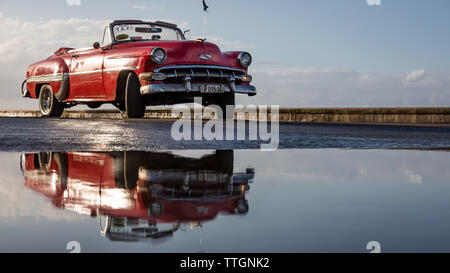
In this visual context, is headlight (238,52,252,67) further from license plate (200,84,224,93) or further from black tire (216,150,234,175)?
black tire (216,150,234,175)

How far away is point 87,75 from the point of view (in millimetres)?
11539

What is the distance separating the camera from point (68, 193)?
10.2 ft

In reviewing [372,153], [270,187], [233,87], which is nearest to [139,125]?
[233,87]

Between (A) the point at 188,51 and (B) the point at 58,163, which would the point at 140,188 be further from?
(A) the point at 188,51

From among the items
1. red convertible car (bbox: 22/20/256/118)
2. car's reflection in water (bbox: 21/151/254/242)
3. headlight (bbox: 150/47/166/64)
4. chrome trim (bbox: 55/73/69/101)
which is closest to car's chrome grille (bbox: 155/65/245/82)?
red convertible car (bbox: 22/20/256/118)

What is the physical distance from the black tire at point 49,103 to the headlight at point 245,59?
184 inches

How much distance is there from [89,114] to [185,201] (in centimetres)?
1946

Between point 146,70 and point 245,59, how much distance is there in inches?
83.9

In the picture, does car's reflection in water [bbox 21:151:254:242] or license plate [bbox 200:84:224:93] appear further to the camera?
license plate [bbox 200:84:224:93]

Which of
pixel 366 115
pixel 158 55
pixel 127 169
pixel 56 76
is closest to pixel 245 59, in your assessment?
pixel 158 55

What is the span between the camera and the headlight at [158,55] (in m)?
9.89

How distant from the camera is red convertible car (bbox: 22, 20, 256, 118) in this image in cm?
1002

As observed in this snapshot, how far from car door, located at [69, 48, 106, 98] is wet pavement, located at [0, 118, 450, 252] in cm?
531
